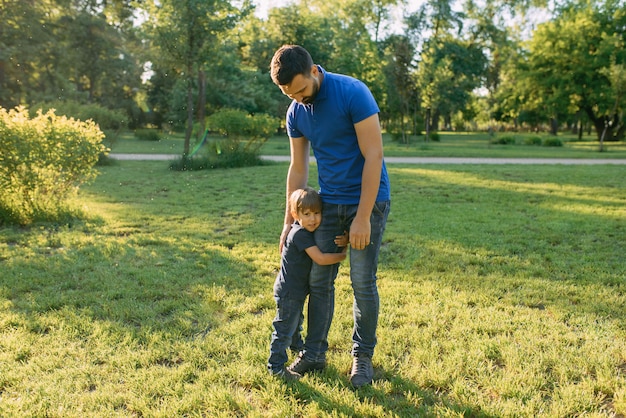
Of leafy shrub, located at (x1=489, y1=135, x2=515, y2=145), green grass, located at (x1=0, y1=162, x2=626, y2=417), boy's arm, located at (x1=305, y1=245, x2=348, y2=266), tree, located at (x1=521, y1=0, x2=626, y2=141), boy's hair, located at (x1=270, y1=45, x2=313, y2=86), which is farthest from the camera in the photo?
tree, located at (x1=521, y1=0, x2=626, y2=141)

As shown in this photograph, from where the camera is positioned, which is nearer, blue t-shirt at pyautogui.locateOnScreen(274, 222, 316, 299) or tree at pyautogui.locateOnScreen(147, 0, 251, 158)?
blue t-shirt at pyautogui.locateOnScreen(274, 222, 316, 299)

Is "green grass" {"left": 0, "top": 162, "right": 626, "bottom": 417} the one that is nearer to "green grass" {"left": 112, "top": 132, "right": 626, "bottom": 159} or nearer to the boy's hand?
the boy's hand

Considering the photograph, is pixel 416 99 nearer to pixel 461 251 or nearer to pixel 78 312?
pixel 461 251

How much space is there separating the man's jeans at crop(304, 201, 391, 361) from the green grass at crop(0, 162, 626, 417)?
0.20 m

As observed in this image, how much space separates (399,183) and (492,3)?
4431cm

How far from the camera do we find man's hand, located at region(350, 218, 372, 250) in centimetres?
261

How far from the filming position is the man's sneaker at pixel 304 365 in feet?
9.70

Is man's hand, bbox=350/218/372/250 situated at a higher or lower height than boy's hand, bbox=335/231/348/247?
higher

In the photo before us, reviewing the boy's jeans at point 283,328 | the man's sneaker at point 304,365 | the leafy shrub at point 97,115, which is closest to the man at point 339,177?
the man's sneaker at point 304,365

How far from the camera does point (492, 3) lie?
48.0 meters

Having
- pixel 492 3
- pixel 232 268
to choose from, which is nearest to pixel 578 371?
pixel 232 268

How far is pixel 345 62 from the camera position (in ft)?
107

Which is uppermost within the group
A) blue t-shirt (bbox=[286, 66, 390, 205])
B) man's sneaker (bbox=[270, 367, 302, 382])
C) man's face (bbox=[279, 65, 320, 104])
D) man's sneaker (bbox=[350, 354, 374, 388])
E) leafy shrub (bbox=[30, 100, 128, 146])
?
leafy shrub (bbox=[30, 100, 128, 146])

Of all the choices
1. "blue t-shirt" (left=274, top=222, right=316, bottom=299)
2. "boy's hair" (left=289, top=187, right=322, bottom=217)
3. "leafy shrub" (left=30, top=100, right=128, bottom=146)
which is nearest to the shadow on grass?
"blue t-shirt" (left=274, top=222, right=316, bottom=299)
